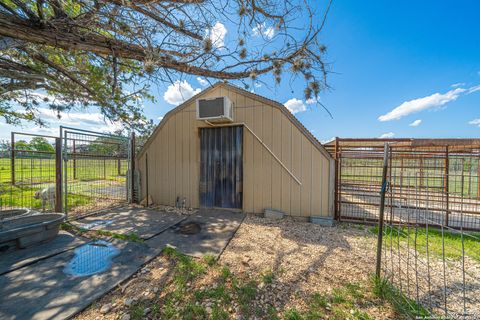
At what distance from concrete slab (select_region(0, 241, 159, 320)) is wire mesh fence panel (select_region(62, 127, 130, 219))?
198 centimetres

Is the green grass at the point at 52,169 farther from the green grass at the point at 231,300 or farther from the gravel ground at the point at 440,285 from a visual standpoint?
the gravel ground at the point at 440,285

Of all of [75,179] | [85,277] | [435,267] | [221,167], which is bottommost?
[435,267]

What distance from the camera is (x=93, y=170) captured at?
4.68 meters

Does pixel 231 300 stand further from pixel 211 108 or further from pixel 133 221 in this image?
pixel 211 108

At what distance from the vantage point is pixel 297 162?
4.39 metres

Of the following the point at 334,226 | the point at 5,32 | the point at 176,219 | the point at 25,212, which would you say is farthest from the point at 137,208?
the point at 334,226

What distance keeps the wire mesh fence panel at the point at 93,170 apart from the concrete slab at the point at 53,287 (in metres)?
1.98

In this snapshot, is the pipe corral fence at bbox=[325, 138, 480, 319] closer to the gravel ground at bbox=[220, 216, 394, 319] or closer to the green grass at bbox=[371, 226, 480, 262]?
the green grass at bbox=[371, 226, 480, 262]

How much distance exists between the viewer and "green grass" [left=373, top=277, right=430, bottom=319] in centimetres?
169

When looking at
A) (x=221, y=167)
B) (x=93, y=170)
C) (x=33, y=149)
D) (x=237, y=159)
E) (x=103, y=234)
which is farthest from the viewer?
(x=221, y=167)

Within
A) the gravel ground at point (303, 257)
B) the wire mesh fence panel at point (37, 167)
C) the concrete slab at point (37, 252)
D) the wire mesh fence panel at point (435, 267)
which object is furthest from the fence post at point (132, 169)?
the wire mesh fence panel at point (435, 267)

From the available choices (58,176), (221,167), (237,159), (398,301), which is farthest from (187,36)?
(398,301)

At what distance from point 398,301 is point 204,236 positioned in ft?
9.21

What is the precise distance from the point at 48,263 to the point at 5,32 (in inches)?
110
